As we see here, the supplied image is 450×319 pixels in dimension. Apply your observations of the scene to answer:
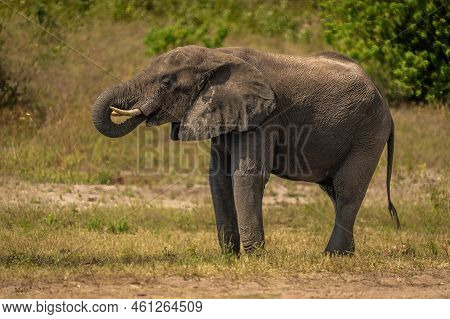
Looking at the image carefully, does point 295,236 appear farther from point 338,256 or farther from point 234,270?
point 234,270

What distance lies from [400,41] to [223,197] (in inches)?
316

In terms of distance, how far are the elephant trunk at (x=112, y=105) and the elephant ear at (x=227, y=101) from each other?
21.8 inches

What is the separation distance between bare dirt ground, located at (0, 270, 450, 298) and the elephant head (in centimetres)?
173

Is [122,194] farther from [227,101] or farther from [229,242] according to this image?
[227,101]

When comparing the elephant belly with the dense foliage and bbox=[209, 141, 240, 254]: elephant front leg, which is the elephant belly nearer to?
bbox=[209, 141, 240, 254]: elephant front leg

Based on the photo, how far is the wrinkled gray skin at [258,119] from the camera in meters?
10.4

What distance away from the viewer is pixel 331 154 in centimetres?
1102

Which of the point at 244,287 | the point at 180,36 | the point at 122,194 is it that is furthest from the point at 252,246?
the point at 180,36

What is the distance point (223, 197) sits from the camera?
10.8 m

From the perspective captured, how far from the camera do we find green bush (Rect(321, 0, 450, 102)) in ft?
54.6

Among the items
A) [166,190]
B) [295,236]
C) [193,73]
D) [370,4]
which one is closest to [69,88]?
[166,190]

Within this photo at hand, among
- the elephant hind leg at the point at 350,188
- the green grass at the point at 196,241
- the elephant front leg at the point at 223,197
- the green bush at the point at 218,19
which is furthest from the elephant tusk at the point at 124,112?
the green bush at the point at 218,19
